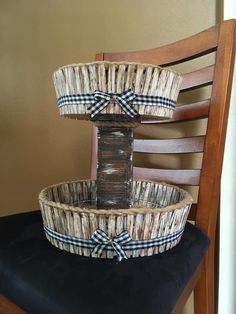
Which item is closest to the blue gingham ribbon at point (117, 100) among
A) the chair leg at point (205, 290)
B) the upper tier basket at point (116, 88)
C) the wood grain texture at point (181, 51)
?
the upper tier basket at point (116, 88)

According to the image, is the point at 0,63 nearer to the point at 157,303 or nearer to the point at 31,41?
the point at 31,41

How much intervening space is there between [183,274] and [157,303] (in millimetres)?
83

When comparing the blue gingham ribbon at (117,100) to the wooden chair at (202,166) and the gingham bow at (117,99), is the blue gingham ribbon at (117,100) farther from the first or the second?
the wooden chair at (202,166)

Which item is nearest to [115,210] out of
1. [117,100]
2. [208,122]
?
[117,100]

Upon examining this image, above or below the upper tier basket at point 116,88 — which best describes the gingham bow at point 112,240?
below

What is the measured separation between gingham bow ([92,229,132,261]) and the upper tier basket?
157 millimetres

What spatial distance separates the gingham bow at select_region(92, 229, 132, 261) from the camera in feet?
1.26

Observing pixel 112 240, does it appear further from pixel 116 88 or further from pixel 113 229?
pixel 116 88

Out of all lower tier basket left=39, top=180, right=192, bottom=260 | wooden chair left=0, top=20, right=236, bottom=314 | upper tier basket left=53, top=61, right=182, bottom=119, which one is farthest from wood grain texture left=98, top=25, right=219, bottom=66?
lower tier basket left=39, top=180, right=192, bottom=260

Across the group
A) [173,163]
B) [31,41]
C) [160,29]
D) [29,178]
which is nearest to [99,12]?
[160,29]

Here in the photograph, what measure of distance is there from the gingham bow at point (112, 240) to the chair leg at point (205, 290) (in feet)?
0.83

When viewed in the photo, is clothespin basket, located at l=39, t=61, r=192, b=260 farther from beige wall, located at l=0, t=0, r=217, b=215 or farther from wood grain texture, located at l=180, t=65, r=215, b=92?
beige wall, located at l=0, t=0, r=217, b=215

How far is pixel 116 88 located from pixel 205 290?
1.44ft

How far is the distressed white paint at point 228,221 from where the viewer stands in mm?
630
